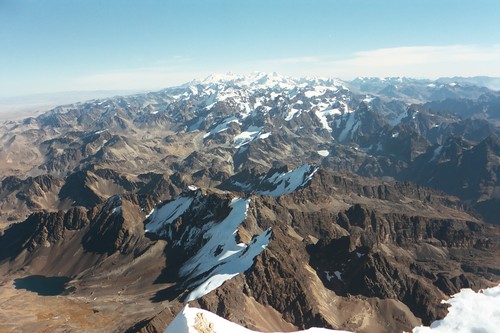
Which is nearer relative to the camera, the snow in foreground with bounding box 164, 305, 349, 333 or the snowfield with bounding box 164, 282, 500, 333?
the snow in foreground with bounding box 164, 305, 349, 333

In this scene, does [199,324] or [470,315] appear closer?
[199,324]

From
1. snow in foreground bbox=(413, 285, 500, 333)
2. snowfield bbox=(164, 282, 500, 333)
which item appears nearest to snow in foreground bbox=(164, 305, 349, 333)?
snowfield bbox=(164, 282, 500, 333)

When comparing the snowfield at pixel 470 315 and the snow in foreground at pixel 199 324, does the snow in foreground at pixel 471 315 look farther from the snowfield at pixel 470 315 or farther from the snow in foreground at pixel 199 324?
the snow in foreground at pixel 199 324

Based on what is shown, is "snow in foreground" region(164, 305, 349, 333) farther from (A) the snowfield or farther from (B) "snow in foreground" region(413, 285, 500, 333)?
(B) "snow in foreground" region(413, 285, 500, 333)

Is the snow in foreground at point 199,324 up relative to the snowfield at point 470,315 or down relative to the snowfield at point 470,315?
up

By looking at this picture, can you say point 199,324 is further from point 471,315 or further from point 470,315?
point 471,315

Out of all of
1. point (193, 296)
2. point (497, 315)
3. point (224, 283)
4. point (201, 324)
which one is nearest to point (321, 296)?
point (224, 283)

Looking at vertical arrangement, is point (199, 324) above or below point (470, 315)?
above

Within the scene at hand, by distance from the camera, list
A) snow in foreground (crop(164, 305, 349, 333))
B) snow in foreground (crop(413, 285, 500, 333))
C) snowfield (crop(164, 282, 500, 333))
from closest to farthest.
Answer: snow in foreground (crop(164, 305, 349, 333)) → snowfield (crop(164, 282, 500, 333)) → snow in foreground (crop(413, 285, 500, 333))

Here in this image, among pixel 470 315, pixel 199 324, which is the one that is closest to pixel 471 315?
pixel 470 315

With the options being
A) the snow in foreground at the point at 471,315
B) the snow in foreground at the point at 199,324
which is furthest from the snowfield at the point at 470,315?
the snow in foreground at the point at 199,324
